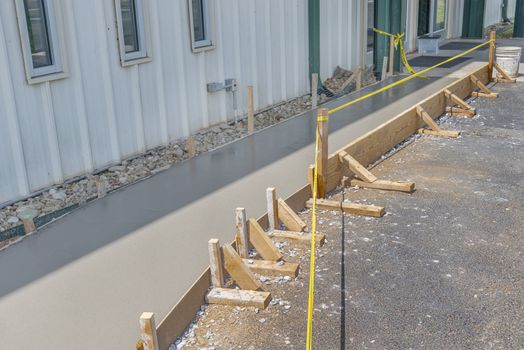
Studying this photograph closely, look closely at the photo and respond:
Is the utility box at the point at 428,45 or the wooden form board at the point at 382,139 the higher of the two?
the utility box at the point at 428,45

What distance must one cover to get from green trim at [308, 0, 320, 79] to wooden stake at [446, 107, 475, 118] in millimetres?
3252

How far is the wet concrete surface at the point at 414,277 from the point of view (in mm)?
4234

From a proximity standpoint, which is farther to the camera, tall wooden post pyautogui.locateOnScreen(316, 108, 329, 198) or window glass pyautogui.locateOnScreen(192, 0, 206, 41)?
window glass pyautogui.locateOnScreen(192, 0, 206, 41)

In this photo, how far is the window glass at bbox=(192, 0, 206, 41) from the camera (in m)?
9.56

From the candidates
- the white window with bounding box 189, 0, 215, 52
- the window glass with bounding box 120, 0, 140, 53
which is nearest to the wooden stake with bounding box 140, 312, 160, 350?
the window glass with bounding box 120, 0, 140, 53

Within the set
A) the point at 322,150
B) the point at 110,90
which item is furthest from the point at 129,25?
the point at 322,150

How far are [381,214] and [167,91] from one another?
4.13 m

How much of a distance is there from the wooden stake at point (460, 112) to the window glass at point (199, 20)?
4952 mm

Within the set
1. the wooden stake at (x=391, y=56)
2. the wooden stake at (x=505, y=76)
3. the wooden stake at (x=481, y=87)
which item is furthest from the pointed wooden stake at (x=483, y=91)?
the wooden stake at (x=391, y=56)

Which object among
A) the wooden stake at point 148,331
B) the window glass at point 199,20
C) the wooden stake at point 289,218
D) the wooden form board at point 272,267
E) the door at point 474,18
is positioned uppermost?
the window glass at point 199,20

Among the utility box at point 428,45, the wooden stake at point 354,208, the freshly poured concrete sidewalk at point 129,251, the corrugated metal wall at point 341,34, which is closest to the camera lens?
the freshly poured concrete sidewalk at point 129,251

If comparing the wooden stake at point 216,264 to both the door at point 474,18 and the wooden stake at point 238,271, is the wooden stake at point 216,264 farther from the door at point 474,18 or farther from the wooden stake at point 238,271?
the door at point 474,18

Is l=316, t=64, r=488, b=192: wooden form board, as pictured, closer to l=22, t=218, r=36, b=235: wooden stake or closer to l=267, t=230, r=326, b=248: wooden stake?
l=267, t=230, r=326, b=248: wooden stake

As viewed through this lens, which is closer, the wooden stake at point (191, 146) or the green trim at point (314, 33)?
the wooden stake at point (191, 146)
